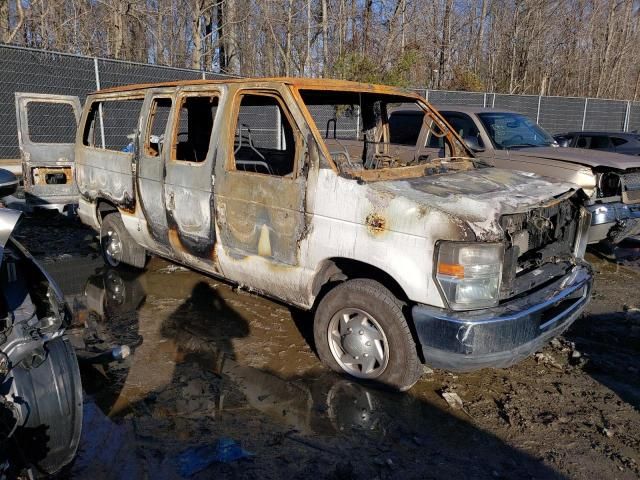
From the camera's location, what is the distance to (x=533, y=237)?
360 cm

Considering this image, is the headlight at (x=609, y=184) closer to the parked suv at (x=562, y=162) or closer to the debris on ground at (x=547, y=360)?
the parked suv at (x=562, y=162)

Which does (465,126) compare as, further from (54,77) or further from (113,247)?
(54,77)

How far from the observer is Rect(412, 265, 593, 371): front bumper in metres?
2.96

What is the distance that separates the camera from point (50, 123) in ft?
38.0

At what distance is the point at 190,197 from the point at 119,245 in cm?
195

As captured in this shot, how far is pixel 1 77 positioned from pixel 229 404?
34.9 feet

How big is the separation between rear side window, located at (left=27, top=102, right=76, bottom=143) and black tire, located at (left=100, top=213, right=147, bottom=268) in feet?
21.7

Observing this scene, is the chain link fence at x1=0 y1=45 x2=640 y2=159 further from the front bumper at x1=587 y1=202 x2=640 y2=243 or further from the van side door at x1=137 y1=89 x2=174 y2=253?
the front bumper at x1=587 y1=202 x2=640 y2=243

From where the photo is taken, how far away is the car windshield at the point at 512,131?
743 cm

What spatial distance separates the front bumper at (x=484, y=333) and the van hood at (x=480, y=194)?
0.46 metres

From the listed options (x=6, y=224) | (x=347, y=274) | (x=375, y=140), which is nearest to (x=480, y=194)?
(x=347, y=274)

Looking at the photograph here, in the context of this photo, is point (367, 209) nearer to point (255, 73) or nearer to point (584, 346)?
point (584, 346)

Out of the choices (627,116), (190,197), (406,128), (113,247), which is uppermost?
(627,116)

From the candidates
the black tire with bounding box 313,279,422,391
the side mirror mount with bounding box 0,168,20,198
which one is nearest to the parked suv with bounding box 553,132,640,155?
the black tire with bounding box 313,279,422,391
